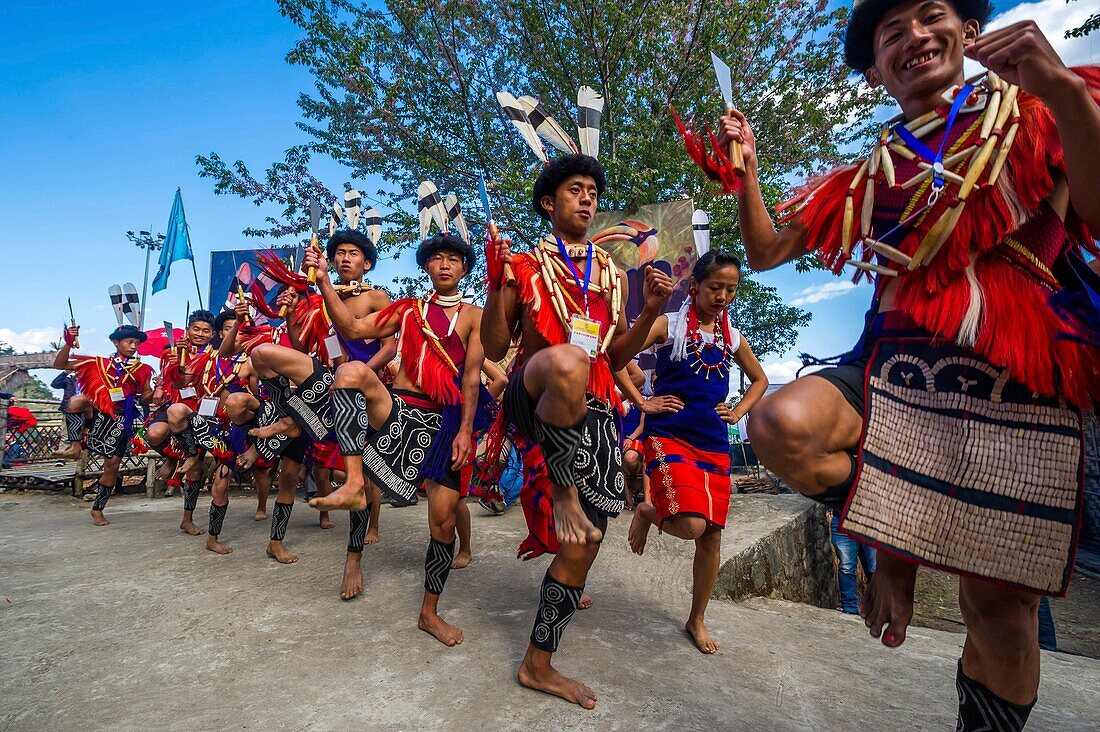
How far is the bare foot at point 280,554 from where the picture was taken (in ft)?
15.0

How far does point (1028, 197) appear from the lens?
1379 millimetres

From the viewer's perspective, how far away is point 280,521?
4.75 metres

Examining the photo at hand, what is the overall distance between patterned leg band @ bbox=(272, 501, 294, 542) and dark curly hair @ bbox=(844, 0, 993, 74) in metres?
4.81

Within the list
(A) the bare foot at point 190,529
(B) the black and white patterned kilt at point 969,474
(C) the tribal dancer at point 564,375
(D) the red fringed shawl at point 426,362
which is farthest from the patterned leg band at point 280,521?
(B) the black and white patterned kilt at point 969,474

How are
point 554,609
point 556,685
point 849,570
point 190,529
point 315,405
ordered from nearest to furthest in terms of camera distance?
point 556,685
point 554,609
point 315,405
point 849,570
point 190,529

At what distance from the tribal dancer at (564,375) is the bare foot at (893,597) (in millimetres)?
989

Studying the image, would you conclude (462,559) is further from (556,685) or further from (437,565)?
(556,685)

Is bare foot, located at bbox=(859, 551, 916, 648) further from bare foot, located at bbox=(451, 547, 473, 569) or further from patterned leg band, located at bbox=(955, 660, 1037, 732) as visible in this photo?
bare foot, located at bbox=(451, 547, 473, 569)

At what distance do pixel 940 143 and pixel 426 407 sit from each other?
2.92 m

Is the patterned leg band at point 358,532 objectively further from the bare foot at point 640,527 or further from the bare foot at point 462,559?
the bare foot at point 640,527

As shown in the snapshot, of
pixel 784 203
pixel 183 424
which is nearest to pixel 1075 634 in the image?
pixel 784 203

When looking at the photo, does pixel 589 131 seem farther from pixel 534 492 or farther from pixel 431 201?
pixel 534 492

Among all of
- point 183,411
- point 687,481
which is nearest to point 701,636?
point 687,481

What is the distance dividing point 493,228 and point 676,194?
29.1 ft
